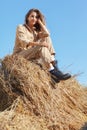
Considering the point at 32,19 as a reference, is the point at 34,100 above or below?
below

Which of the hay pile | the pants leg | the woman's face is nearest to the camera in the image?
the hay pile

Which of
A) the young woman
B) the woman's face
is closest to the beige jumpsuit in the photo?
the young woman

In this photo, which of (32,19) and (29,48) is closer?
(29,48)

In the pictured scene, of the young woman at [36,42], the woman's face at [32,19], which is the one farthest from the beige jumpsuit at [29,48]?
the woman's face at [32,19]

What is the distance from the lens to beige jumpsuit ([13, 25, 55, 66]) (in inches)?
343

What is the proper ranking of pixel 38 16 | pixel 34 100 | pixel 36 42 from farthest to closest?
1. pixel 38 16
2. pixel 36 42
3. pixel 34 100

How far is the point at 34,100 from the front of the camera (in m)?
8.35

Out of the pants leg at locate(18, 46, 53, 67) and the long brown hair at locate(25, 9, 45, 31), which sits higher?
the long brown hair at locate(25, 9, 45, 31)

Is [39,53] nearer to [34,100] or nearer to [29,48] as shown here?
[29,48]

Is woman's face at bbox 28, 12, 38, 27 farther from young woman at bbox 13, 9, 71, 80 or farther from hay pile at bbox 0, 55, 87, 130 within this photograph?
hay pile at bbox 0, 55, 87, 130

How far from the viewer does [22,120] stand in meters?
7.86

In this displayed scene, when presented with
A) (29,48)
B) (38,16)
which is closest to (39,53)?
(29,48)

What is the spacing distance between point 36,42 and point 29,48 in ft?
0.67

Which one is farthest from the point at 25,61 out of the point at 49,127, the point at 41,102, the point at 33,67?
the point at 49,127
